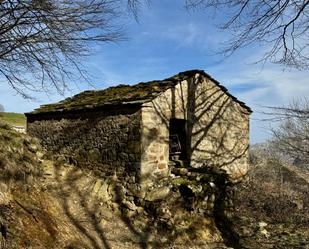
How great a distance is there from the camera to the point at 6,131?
30.3 feet

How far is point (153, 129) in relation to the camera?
9828mm

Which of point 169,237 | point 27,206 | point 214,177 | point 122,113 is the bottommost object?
point 169,237

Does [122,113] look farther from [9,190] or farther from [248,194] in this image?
[248,194]

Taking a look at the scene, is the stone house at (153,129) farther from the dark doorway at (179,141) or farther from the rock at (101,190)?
the rock at (101,190)

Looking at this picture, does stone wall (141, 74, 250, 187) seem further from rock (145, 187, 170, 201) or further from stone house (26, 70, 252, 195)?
rock (145, 187, 170, 201)

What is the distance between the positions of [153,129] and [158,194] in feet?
Answer: 5.89

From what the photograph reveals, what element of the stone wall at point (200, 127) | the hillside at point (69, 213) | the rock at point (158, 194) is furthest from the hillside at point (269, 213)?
the rock at point (158, 194)

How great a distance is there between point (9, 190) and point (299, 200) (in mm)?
10430

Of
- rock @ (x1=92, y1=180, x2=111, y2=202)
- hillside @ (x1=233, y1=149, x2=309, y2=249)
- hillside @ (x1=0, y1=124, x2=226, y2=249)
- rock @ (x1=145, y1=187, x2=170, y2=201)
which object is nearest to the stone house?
rock @ (x1=145, y1=187, x2=170, y2=201)

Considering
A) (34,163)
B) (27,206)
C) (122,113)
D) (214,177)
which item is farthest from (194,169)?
(27,206)

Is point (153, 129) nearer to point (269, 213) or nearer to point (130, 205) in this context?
point (130, 205)

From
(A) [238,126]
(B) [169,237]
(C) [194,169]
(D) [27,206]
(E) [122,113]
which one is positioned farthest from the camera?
(A) [238,126]

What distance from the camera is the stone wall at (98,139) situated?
9750mm

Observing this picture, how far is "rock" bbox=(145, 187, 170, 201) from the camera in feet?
30.7
